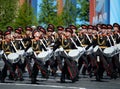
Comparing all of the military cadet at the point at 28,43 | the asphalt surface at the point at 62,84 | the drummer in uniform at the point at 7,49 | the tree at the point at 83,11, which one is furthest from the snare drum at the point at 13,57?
the tree at the point at 83,11

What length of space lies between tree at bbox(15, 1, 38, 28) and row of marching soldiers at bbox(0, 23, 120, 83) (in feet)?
139

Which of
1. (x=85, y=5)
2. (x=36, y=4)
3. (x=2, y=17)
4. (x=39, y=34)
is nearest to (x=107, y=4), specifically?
(x=2, y=17)

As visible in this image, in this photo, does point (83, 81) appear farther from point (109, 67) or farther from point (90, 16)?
point (90, 16)

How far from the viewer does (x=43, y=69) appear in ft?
62.9

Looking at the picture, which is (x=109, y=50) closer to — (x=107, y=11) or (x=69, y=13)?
(x=107, y=11)

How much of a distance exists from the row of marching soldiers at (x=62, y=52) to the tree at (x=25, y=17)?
42418 millimetres

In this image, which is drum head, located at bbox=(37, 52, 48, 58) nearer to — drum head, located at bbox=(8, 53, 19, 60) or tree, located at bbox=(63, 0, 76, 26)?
drum head, located at bbox=(8, 53, 19, 60)

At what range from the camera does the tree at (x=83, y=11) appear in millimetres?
67062

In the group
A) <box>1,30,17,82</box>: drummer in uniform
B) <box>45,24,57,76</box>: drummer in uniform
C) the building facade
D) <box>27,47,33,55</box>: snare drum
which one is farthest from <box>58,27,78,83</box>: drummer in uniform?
the building facade

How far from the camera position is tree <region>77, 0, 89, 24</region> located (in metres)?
67.1

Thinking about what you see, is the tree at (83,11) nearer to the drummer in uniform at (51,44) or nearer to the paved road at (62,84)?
the drummer in uniform at (51,44)

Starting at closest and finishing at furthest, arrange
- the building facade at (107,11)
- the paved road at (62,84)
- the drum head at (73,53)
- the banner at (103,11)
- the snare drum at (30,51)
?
the paved road at (62,84), the drum head at (73,53), the snare drum at (30,51), the building facade at (107,11), the banner at (103,11)

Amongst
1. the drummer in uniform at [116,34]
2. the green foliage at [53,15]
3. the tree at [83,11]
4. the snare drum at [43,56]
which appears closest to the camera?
the snare drum at [43,56]

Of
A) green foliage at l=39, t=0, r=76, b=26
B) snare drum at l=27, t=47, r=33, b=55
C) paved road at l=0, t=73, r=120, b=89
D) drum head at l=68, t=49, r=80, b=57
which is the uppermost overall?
green foliage at l=39, t=0, r=76, b=26
